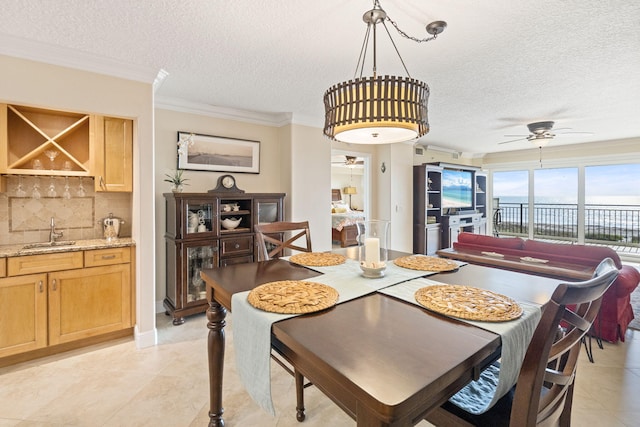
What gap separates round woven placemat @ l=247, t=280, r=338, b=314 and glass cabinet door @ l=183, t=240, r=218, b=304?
6.34 ft

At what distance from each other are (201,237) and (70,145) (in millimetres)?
1438

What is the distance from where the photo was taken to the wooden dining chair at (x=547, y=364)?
0.75m

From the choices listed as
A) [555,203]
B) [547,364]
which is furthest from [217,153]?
[555,203]

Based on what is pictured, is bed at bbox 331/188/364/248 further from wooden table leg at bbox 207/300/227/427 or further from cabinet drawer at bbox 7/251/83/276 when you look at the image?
wooden table leg at bbox 207/300/227/427

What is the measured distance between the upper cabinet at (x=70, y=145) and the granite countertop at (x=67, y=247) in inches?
19.2

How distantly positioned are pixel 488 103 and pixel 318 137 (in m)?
2.07

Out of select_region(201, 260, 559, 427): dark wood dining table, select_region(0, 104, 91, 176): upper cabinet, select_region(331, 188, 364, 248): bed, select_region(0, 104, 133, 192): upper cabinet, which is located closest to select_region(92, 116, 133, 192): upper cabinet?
select_region(0, 104, 133, 192): upper cabinet

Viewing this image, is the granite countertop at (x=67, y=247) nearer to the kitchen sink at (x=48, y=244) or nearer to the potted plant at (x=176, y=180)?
the kitchen sink at (x=48, y=244)

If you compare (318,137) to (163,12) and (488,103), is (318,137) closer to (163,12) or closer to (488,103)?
(488,103)

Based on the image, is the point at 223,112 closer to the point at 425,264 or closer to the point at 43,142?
the point at 43,142

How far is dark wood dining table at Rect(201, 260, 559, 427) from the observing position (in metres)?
0.69

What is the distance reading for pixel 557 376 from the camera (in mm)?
907


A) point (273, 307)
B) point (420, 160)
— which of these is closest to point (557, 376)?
point (273, 307)

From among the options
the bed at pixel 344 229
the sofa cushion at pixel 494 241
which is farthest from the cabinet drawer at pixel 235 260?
the bed at pixel 344 229
